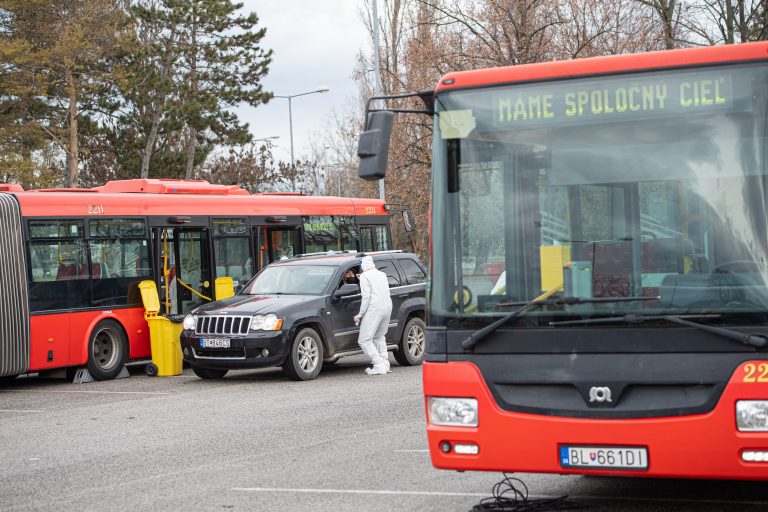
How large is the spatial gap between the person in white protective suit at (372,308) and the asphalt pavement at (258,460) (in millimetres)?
1163

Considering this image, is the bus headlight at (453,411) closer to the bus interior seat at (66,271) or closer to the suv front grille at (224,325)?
the suv front grille at (224,325)

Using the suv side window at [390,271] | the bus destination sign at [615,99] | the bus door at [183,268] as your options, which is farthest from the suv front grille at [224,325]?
the bus destination sign at [615,99]

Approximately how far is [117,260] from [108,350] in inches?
59.2

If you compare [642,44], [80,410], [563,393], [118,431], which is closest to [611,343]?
[563,393]

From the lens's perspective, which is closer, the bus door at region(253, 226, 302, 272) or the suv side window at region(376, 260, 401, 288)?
the suv side window at region(376, 260, 401, 288)

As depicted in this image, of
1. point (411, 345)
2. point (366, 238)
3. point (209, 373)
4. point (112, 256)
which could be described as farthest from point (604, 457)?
point (366, 238)

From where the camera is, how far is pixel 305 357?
56.1 ft

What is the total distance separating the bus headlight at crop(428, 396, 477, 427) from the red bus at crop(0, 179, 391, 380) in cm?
1181

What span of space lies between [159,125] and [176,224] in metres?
26.4

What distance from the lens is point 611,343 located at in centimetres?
671

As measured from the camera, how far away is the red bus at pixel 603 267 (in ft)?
21.5

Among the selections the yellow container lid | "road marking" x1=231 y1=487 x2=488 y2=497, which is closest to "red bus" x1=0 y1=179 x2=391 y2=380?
the yellow container lid

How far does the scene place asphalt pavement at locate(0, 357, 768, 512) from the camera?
8.19 metres

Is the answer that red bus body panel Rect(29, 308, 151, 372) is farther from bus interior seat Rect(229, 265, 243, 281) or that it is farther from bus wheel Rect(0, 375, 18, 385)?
bus interior seat Rect(229, 265, 243, 281)
